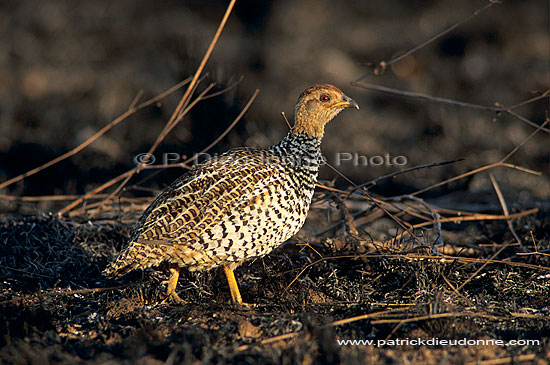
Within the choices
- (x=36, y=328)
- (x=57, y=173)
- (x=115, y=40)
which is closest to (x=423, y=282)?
(x=36, y=328)

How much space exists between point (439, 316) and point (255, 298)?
5.18 feet

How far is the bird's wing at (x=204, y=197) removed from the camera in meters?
4.19

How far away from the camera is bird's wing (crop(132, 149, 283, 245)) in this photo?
4.19m

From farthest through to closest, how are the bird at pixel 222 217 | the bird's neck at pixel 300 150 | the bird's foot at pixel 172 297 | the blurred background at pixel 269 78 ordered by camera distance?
the blurred background at pixel 269 78 < the bird's neck at pixel 300 150 < the bird's foot at pixel 172 297 < the bird at pixel 222 217

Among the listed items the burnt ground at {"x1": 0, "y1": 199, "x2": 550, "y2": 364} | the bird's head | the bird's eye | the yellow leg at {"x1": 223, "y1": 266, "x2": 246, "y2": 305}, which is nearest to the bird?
the yellow leg at {"x1": 223, "y1": 266, "x2": 246, "y2": 305}

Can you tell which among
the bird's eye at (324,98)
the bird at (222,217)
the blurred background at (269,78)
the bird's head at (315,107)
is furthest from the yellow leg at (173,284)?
the blurred background at (269,78)

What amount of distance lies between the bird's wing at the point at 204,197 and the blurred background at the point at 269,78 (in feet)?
10.3

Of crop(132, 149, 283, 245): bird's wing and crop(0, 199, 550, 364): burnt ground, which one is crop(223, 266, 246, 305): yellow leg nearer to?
crop(0, 199, 550, 364): burnt ground

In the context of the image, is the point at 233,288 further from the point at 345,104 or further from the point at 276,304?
the point at 345,104

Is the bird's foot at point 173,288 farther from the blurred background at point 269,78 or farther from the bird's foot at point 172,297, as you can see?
the blurred background at point 269,78

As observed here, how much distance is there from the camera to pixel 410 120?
10.5m

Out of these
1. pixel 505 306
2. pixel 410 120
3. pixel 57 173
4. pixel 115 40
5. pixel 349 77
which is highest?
pixel 115 40

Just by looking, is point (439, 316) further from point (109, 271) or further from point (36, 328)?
point (36, 328)

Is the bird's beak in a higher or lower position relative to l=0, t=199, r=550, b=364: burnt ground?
higher
